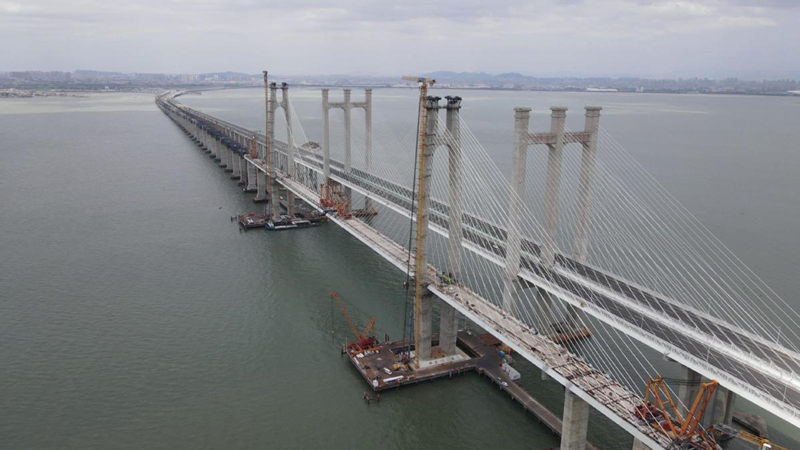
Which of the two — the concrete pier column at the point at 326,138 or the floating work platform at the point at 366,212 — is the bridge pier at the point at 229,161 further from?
the floating work platform at the point at 366,212

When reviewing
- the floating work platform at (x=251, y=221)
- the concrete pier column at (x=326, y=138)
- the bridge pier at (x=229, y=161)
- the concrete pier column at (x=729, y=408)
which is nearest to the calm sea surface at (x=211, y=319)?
the floating work platform at (x=251, y=221)

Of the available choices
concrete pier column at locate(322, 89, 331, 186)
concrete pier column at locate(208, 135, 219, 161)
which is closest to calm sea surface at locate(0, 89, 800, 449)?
concrete pier column at locate(322, 89, 331, 186)

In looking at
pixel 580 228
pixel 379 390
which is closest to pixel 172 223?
pixel 379 390

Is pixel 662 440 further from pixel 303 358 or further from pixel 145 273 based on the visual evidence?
pixel 145 273

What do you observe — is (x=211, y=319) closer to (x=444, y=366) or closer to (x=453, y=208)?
(x=444, y=366)

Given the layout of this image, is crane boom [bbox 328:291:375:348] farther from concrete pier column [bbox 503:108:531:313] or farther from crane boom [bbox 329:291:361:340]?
concrete pier column [bbox 503:108:531:313]

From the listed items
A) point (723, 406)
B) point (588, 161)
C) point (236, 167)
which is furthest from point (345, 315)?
point (236, 167)
